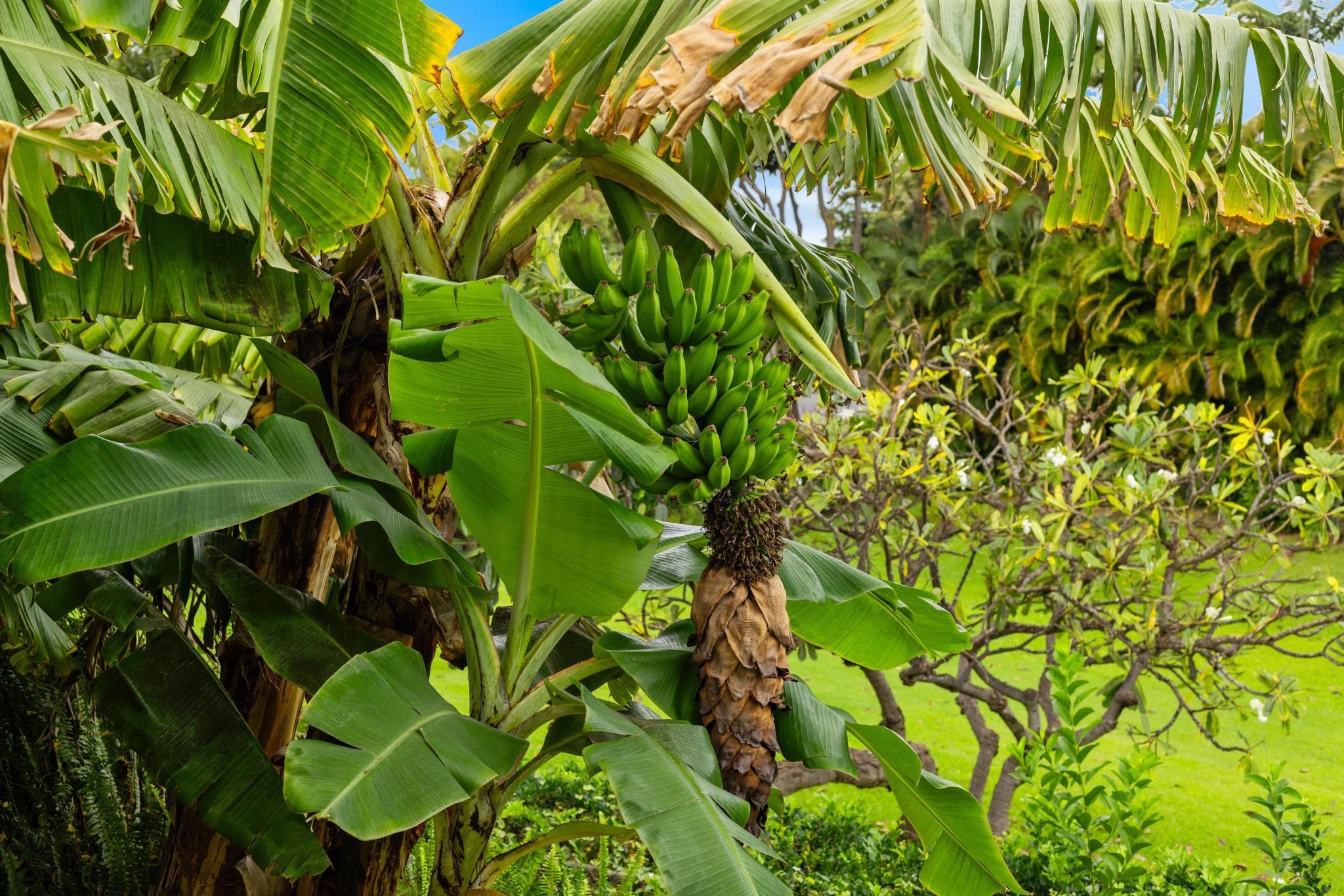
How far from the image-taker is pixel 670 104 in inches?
60.7

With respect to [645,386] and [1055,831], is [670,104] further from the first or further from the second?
[1055,831]

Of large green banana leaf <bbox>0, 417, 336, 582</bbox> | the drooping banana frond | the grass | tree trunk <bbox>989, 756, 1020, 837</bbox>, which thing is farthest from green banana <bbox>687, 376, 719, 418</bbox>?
tree trunk <bbox>989, 756, 1020, 837</bbox>

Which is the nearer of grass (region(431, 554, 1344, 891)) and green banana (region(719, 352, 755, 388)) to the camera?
green banana (region(719, 352, 755, 388))

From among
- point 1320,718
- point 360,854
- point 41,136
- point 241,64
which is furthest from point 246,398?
point 1320,718

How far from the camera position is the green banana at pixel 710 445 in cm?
165

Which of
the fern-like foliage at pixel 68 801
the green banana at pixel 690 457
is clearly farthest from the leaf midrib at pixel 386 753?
the fern-like foliage at pixel 68 801

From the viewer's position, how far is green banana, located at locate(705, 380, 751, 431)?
1692 mm

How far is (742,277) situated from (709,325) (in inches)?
4.7

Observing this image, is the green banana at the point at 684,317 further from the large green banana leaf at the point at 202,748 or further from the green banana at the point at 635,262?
the large green banana leaf at the point at 202,748

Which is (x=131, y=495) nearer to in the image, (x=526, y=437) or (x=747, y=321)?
(x=526, y=437)

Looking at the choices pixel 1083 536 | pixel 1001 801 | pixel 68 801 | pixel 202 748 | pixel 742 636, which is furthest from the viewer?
pixel 1001 801

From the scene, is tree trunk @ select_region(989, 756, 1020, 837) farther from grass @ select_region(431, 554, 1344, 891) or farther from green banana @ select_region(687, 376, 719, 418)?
green banana @ select_region(687, 376, 719, 418)

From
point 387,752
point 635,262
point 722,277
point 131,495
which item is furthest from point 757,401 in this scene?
point 131,495

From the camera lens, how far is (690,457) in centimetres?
169
